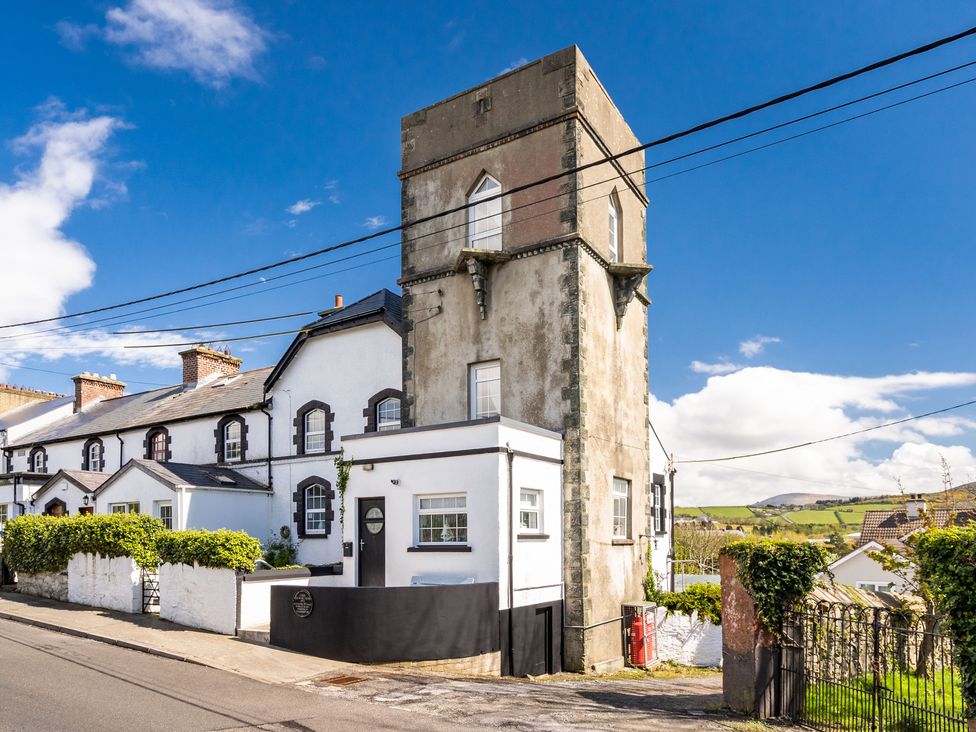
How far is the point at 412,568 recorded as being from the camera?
56.2ft

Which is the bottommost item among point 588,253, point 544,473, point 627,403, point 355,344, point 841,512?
point 841,512

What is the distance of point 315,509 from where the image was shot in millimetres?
25000

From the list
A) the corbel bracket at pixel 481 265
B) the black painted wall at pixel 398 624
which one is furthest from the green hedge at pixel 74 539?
the corbel bracket at pixel 481 265

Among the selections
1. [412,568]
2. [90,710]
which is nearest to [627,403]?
[412,568]

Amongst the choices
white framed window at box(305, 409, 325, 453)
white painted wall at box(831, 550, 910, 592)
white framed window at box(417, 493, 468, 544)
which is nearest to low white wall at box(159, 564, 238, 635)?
white framed window at box(417, 493, 468, 544)

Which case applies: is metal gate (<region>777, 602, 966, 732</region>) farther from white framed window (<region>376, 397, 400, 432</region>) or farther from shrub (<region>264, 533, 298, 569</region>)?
shrub (<region>264, 533, 298, 569</region>)

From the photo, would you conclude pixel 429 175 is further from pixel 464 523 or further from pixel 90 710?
pixel 90 710

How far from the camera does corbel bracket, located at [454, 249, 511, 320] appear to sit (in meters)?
19.5

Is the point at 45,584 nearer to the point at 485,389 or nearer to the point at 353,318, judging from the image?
the point at 353,318

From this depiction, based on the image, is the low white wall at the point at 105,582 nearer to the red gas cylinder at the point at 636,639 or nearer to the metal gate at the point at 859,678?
the red gas cylinder at the point at 636,639

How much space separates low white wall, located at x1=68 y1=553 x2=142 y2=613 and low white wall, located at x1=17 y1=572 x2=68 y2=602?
449 millimetres

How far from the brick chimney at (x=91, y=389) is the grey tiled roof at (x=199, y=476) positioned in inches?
716

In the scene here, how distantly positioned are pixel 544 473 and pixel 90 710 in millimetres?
10036

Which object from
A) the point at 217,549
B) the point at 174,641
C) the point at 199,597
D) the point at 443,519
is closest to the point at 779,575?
the point at 443,519
